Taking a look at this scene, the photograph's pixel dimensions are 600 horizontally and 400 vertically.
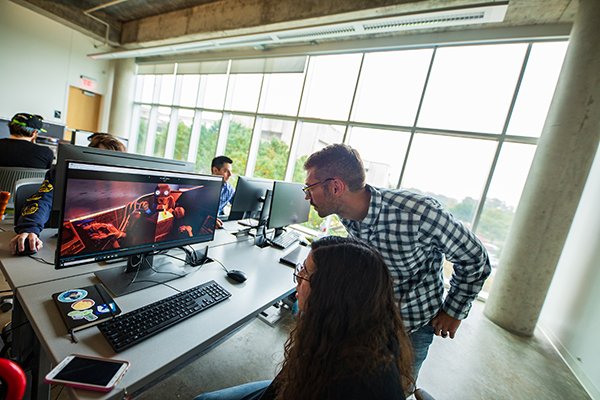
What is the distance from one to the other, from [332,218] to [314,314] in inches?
141

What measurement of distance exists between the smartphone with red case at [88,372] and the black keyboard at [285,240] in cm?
140

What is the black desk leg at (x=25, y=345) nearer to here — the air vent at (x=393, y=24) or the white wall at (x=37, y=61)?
the air vent at (x=393, y=24)

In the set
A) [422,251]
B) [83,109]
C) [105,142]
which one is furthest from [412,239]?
[83,109]

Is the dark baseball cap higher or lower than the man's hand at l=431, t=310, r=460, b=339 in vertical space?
higher

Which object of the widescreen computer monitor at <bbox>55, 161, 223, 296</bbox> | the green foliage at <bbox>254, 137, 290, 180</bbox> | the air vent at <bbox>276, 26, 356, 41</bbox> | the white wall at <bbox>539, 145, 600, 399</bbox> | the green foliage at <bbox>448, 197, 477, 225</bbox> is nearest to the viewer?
the widescreen computer monitor at <bbox>55, 161, 223, 296</bbox>

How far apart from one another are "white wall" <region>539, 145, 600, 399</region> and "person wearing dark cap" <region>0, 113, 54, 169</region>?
211 inches

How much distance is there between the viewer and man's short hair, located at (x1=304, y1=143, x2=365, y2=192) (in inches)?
49.3

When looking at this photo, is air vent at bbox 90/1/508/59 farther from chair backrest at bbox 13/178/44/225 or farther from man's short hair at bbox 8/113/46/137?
chair backrest at bbox 13/178/44/225

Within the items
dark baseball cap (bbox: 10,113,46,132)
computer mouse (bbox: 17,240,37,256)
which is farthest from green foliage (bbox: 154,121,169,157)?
computer mouse (bbox: 17,240,37,256)

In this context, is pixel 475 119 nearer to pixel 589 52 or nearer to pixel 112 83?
pixel 589 52

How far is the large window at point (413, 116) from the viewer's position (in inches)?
122

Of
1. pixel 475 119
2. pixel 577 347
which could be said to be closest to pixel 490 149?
pixel 475 119

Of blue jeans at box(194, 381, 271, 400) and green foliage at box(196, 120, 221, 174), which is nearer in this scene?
blue jeans at box(194, 381, 271, 400)

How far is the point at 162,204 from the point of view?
1.18 m
